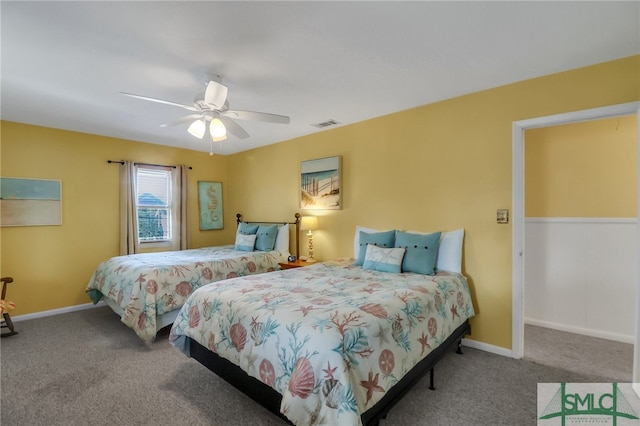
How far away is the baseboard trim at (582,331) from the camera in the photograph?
306cm

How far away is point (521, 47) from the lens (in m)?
2.18

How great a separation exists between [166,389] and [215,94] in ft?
7.51

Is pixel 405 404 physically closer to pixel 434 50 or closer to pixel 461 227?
pixel 461 227

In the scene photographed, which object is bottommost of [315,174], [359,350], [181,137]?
[359,350]

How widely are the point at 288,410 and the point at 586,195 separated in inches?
150

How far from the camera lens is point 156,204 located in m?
5.06

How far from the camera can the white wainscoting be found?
3.08 m

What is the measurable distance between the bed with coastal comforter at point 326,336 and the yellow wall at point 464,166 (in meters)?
0.39

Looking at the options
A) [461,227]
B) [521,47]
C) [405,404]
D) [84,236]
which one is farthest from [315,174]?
[84,236]

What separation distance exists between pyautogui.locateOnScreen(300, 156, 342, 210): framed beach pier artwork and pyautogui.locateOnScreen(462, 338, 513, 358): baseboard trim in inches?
84.3

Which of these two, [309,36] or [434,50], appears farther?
[434,50]

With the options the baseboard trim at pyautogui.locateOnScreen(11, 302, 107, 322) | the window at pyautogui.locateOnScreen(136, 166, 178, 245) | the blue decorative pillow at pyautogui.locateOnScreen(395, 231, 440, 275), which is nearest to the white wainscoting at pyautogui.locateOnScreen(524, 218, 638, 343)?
the blue decorative pillow at pyautogui.locateOnScreen(395, 231, 440, 275)

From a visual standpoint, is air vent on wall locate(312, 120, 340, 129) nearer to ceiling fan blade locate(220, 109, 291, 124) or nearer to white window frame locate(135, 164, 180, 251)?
ceiling fan blade locate(220, 109, 291, 124)

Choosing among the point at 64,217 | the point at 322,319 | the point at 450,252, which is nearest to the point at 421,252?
the point at 450,252
